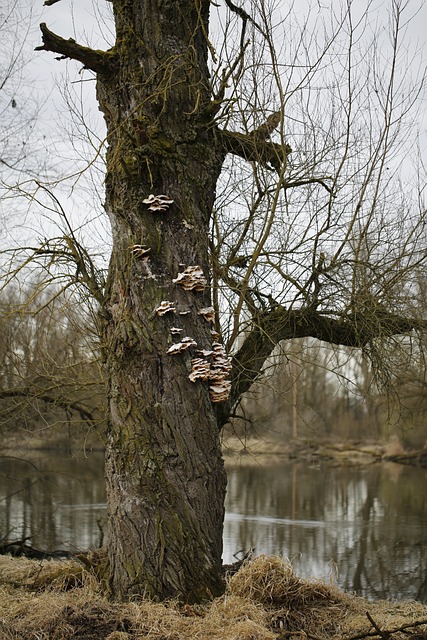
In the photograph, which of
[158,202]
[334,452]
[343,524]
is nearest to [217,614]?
[158,202]

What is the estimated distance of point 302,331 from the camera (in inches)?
286

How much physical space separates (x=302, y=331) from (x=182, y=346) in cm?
212

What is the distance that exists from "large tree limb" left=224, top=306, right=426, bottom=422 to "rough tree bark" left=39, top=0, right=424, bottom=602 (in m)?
0.69

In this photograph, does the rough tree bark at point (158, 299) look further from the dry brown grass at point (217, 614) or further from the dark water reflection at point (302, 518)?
the dark water reflection at point (302, 518)

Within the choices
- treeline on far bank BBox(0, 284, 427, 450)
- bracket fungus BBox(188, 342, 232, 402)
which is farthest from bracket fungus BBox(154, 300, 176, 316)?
treeline on far bank BBox(0, 284, 427, 450)

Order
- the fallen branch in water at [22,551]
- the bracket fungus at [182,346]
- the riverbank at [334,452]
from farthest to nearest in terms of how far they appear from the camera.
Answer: the riverbank at [334,452]
the fallen branch in water at [22,551]
the bracket fungus at [182,346]

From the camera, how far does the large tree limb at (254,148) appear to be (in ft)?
21.0

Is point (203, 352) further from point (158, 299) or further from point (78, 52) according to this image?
point (78, 52)

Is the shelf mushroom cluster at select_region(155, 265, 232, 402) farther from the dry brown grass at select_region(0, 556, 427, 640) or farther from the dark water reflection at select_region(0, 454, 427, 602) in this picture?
the dark water reflection at select_region(0, 454, 427, 602)

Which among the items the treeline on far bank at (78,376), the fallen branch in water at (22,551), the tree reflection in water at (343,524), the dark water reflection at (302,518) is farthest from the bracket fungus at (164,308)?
the fallen branch in water at (22,551)

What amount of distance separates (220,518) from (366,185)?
3.71 meters

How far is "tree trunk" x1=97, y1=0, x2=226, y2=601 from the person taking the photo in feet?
17.5

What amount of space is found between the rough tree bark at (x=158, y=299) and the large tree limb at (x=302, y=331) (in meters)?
0.69

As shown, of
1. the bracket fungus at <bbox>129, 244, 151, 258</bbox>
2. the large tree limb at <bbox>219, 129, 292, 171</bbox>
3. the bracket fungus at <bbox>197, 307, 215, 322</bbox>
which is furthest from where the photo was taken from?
the large tree limb at <bbox>219, 129, 292, 171</bbox>
